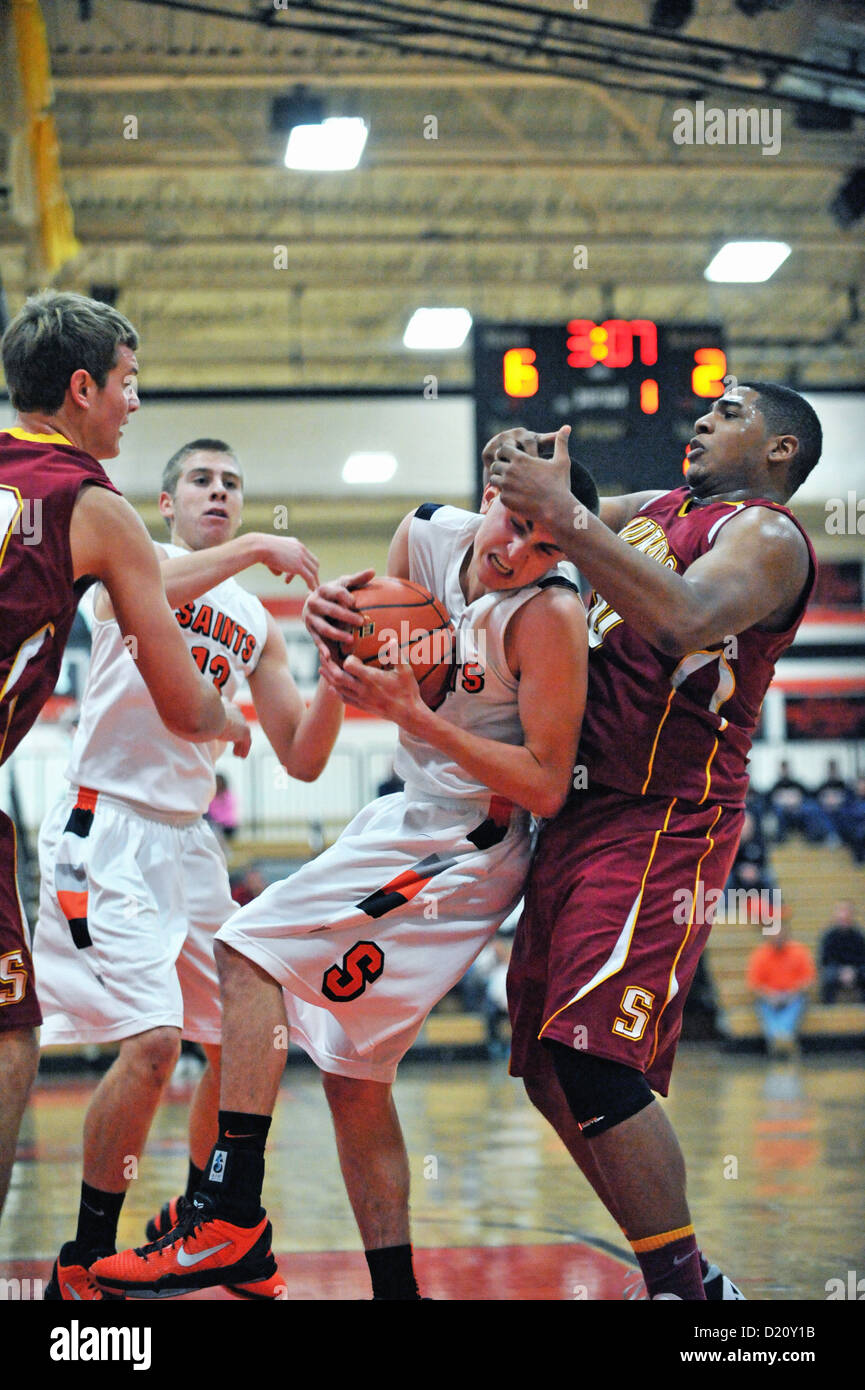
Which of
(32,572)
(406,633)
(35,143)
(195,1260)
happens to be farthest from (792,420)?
(35,143)

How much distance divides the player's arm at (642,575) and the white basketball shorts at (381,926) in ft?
2.02

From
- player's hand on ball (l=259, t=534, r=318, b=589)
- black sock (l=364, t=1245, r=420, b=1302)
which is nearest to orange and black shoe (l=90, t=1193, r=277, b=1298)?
black sock (l=364, t=1245, r=420, b=1302)

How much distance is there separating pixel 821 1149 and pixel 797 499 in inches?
491

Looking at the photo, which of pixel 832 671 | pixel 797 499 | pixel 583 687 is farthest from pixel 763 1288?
pixel 832 671

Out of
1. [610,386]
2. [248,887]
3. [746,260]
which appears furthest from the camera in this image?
[746,260]

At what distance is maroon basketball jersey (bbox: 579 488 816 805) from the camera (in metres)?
3.21

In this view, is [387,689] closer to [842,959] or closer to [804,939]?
[842,959]

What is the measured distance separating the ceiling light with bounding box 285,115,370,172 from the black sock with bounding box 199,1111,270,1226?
8.42 meters

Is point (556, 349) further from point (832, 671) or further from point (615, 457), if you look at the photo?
point (832, 671)

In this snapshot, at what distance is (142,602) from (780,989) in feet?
36.2

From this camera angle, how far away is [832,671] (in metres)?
20.1

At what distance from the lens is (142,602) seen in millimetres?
2990

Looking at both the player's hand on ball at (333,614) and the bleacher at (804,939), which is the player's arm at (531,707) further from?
the bleacher at (804,939)

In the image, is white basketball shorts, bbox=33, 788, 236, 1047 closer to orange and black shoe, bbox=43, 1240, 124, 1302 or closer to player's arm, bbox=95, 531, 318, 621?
orange and black shoe, bbox=43, 1240, 124, 1302
